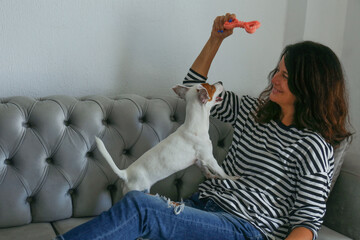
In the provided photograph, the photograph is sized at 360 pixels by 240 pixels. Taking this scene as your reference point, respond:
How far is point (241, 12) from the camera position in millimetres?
2035

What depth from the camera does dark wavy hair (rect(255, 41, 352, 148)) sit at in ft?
4.66

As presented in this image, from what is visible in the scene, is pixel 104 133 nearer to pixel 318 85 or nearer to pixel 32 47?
pixel 32 47

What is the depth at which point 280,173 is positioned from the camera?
1423mm

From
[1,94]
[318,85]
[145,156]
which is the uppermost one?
[318,85]

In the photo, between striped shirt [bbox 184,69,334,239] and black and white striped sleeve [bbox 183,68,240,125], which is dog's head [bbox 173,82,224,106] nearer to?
black and white striped sleeve [bbox 183,68,240,125]

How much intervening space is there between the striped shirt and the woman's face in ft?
0.27

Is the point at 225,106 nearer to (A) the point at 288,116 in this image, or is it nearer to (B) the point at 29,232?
(A) the point at 288,116

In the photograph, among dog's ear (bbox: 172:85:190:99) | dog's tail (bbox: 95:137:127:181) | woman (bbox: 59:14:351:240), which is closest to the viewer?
woman (bbox: 59:14:351:240)

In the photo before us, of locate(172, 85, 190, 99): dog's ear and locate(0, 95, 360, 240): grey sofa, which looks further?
locate(172, 85, 190, 99): dog's ear

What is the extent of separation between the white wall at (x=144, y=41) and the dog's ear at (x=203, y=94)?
41 centimetres

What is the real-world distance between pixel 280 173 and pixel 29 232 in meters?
0.89

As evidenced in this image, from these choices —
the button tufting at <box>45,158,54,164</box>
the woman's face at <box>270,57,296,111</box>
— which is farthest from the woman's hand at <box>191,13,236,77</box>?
the button tufting at <box>45,158,54,164</box>

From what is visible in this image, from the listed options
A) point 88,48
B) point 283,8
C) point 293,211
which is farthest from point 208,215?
point 283,8

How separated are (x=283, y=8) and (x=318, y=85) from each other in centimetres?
85
